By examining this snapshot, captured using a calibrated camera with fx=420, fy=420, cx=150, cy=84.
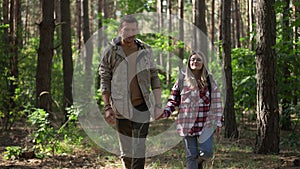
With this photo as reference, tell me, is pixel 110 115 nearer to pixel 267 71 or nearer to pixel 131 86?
pixel 131 86

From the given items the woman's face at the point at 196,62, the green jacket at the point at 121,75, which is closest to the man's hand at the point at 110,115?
the green jacket at the point at 121,75

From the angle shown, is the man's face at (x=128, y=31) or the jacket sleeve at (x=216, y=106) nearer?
the man's face at (x=128, y=31)

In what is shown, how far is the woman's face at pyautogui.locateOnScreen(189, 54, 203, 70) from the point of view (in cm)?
520

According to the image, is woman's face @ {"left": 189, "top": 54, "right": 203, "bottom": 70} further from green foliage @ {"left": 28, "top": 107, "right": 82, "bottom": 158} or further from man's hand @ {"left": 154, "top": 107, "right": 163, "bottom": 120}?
green foliage @ {"left": 28, "top": 107, "right": 82, "bottom": 158}

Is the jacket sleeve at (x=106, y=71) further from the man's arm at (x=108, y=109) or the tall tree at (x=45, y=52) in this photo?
the tall tree at (x=45, y=52)

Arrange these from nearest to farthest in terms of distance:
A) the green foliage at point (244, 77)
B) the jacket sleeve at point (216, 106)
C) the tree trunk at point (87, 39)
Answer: the jacket sleeve at point (216, 106), the green foliage at point (244, 77), the tree trunk at point (87, 39)

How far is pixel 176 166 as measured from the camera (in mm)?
6973

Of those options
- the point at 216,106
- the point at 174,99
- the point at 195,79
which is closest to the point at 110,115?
the point at 174,99

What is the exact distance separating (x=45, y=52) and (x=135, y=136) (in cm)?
480

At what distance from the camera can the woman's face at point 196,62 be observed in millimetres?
5195

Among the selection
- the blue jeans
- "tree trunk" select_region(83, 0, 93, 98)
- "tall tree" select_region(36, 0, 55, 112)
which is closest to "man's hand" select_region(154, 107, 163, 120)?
the blue jeans

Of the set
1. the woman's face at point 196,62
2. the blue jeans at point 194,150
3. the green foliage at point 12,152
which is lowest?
the green foliage at point 12,152

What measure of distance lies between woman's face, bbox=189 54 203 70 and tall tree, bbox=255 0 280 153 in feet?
10.7

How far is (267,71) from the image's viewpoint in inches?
317
